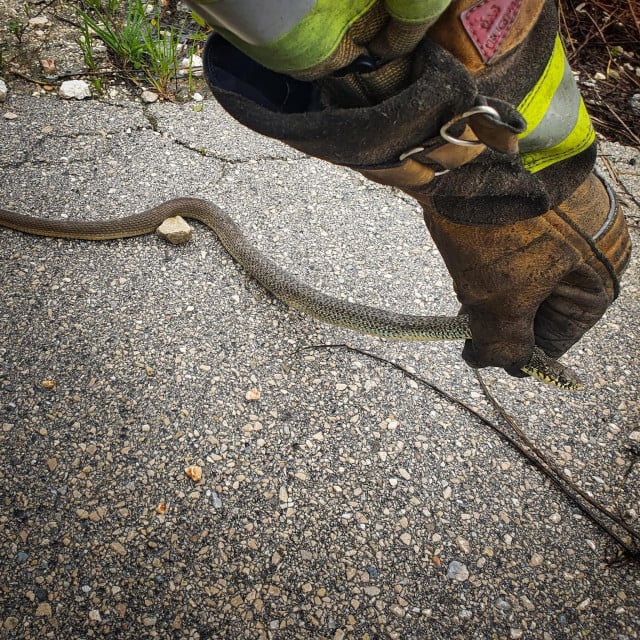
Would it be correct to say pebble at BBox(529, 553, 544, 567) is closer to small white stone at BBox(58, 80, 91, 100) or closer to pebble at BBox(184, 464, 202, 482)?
pebble at BBox(184, 464, 202, 482)

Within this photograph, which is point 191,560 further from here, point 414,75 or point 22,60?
A: point 22,60

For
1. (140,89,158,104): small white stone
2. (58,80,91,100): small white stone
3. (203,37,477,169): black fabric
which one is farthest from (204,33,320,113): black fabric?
(58,80,91,100): small white stone

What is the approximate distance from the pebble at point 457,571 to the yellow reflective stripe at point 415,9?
4.58 ft

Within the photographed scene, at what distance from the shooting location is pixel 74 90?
307cm

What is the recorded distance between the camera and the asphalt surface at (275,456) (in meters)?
1.45

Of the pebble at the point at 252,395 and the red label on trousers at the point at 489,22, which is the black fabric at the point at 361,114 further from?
the pebble at the point at 252,395

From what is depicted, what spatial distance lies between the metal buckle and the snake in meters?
0.80

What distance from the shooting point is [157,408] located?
1.81 meters

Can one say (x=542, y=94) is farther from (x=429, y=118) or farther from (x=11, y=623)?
(x=11, y=623)

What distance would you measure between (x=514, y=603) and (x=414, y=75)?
54.5 inches

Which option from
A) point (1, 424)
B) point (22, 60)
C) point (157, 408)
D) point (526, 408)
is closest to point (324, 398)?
point (157, 408)

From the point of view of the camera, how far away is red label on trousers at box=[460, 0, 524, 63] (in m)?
0.90

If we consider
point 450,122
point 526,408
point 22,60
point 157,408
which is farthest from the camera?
point 22,60

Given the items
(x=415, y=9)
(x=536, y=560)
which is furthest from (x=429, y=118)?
(x=536, y=560)
